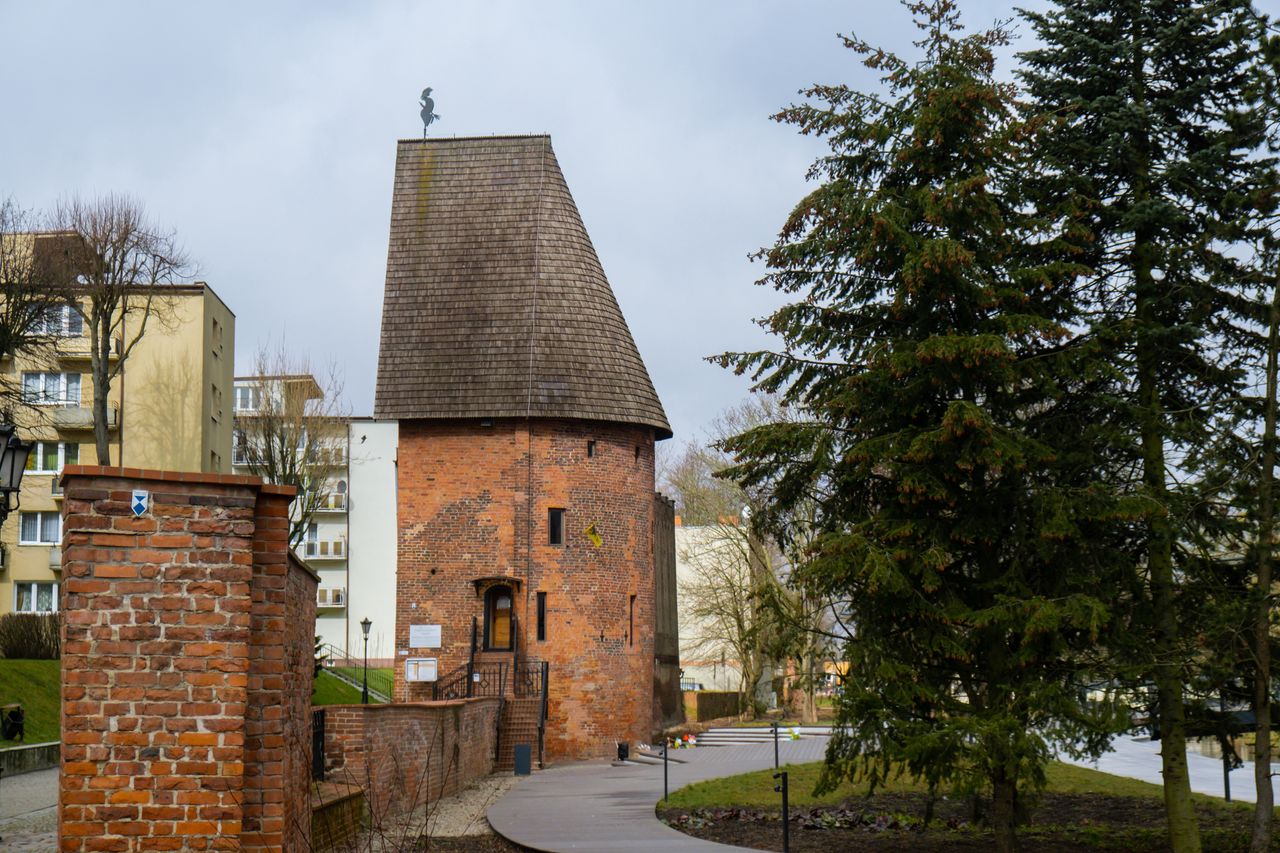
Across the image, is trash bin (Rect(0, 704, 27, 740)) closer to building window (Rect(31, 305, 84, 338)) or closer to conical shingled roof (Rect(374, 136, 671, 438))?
conical shingled roof (Rect(374, 136, 671, 438))

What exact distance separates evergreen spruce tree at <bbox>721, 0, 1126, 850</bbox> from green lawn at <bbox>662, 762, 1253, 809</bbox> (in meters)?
4.41

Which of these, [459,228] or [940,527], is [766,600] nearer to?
[940,527]

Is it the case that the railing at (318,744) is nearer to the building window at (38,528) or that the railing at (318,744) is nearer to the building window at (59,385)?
the building window at (38,528)

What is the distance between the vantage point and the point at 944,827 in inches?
668

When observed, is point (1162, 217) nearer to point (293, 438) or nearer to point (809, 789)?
point (809, 789)

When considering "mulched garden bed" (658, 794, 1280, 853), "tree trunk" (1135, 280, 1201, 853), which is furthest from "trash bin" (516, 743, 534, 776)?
"tree trunk" (1135, 280, 1201, 853)

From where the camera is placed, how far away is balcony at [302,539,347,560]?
2468 inches

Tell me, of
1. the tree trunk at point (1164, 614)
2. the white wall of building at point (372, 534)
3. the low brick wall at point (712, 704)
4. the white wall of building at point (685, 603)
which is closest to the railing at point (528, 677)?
the white wall of building at point (685, 603)

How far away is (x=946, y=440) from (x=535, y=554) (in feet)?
61.1

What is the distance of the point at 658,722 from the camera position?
1406 inches

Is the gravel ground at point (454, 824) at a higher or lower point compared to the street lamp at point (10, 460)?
lower

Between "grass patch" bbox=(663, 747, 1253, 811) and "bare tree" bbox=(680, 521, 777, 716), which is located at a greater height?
"bare tree" bbox=(680, 521, 777, 716)

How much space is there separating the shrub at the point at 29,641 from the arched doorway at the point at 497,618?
9.47m

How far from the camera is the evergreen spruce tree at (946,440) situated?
13.9 m
